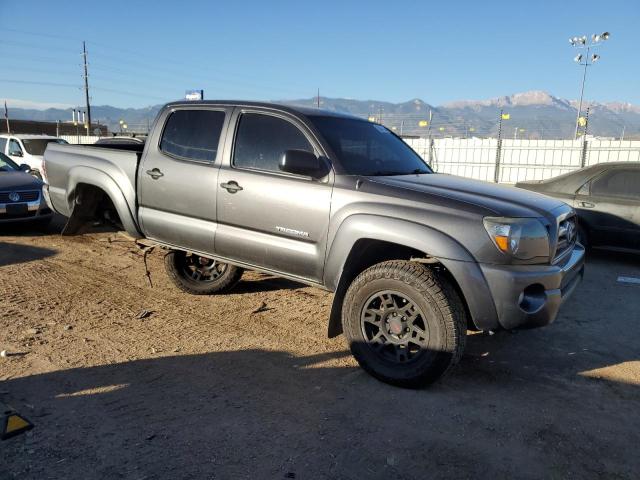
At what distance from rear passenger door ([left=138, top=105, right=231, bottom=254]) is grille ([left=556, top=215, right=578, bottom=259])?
2754 mm

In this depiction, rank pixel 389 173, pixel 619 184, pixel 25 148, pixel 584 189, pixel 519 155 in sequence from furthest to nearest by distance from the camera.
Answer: pixel 519 155 < pixel 25 148 < pixel 584 189 < pixel 619 184 < pixel 389 173

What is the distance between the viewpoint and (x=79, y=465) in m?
2.50

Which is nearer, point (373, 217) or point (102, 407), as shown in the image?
point (102, 407)

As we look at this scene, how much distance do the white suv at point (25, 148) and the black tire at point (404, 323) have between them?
12.5 m

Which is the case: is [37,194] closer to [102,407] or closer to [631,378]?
[102,407]

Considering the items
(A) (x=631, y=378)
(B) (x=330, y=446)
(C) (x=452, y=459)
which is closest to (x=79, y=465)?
(B) (x=330, y=446)

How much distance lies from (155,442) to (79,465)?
1.25 feet

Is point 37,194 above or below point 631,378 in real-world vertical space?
above

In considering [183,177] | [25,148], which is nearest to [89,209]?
[183,177]

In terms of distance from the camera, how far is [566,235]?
3.79 metres

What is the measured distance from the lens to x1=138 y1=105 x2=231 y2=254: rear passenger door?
439cm

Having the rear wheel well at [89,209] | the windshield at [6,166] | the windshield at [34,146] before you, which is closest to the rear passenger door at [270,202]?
the rear wheel well at [89,209]

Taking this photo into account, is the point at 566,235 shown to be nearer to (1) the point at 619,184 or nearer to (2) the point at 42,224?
(1) the point at 619,184

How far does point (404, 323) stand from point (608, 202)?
17.6 ft
